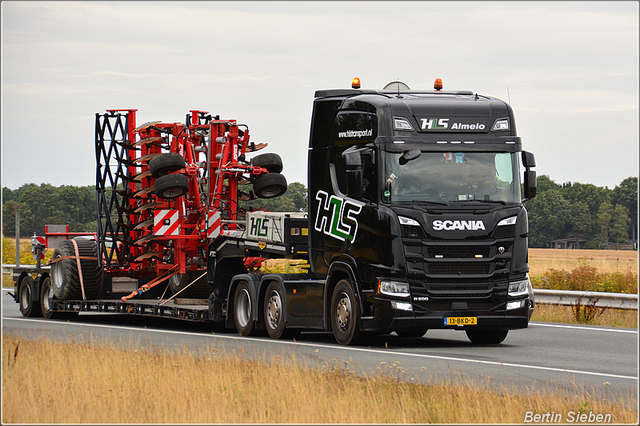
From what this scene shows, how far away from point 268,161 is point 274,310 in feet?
13.1

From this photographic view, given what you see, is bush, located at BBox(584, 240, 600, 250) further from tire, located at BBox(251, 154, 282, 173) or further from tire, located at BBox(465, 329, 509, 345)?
tire, located at BBox(465, 329, 509, 345)

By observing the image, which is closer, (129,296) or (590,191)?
(129,296)

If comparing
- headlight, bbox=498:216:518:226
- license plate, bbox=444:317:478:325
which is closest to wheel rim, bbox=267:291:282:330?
license plate, bbox=444:317:478:325

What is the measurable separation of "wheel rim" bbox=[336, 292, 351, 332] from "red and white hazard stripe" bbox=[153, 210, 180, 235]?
572 centimetres

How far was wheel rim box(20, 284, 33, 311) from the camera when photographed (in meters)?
22.9

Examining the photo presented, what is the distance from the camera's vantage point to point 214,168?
63.1ft

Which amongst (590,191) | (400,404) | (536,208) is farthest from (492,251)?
(590,191)

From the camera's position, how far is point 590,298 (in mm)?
19266

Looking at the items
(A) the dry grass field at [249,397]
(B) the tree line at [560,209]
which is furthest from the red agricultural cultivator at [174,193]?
(B) the tree line at [560,209]

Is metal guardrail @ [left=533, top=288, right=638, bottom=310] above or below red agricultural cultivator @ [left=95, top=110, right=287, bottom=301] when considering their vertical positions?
below

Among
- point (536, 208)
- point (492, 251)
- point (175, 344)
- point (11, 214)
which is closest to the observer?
point (492, 251)

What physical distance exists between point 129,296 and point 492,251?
9.13m

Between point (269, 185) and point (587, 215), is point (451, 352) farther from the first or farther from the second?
point (587, 215)

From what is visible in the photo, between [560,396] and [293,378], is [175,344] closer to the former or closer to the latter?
[293,378]
